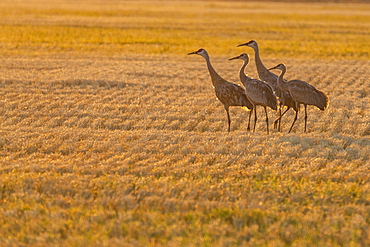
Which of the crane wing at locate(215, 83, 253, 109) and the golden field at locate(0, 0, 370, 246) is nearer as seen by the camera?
the golden field at locate(0, 0, 370, 246)

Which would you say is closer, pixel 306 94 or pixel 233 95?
pixel 306 94

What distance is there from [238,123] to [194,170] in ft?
15.2

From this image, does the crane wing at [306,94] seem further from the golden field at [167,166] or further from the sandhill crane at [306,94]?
the golden field at [167,166]

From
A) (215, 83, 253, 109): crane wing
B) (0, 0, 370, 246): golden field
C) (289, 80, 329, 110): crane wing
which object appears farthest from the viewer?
(215, 83, 253, 109): crane wing

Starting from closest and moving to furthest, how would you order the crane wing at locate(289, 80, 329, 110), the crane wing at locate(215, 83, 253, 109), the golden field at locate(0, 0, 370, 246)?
1. the golden field at locate(0, 0, 370, 246)
2. the crane wing at locate(289, 80, 329, 110)
3. the crane wing at locate(215, 83, 253, 109)

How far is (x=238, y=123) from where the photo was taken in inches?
535

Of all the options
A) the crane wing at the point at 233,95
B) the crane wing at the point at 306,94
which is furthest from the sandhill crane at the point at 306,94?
the crane wing at the point at 233,95

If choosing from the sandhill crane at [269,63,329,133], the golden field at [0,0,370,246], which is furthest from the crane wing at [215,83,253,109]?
the sandhill crane at [269,63,329,133]

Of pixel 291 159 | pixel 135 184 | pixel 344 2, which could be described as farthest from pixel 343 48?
pixel 344 2

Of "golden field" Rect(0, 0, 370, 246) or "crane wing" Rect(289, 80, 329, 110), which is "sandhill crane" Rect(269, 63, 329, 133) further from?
"golden field" Rect(0, 0, 370, 246)

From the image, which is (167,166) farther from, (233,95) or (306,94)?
(306,94)

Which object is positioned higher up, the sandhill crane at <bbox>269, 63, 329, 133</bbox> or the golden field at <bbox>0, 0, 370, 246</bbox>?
the sandhill crane at <bbox>269, 63, 329, 133</bbox>

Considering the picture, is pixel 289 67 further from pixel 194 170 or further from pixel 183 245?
pixel 183 245

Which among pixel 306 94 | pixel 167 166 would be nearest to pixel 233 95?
pixel 306 94
